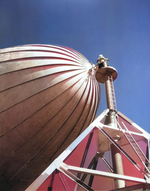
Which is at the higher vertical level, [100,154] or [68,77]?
[68,77]

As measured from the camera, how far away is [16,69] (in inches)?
326

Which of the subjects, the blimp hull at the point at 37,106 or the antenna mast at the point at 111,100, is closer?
the antenna mast at the point at 111,100

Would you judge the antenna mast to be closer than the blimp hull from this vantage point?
Yes

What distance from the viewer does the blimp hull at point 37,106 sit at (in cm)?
798

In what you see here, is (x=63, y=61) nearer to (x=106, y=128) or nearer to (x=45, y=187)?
(x=106, y=128)

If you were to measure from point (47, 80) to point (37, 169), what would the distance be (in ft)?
14.9

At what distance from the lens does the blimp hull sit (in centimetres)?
798

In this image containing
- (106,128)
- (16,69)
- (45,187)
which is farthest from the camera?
(16,69)

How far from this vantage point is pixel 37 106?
806cm

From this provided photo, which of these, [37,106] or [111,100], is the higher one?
[111,100]

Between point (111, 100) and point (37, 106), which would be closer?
point (111, 100)

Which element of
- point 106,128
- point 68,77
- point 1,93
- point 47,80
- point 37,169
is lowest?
point 37,169

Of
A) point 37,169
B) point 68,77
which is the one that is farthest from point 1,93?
point 37,169

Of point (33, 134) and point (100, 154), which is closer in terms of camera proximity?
point (100, 154)
